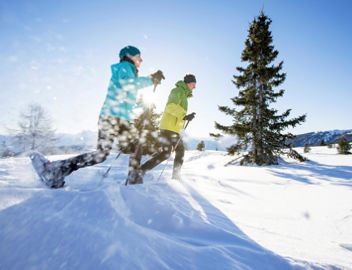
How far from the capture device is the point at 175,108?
4523 millimetres

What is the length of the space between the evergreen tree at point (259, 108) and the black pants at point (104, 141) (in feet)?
33.8

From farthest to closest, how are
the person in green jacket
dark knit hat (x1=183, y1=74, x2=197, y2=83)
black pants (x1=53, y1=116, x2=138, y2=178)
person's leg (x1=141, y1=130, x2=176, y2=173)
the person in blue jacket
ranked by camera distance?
dark knit hat (x1=183, y1=74, x2=197, y2=83)
the person in green jacket
person's leg (x1=141, y1=130, x2=176, y2=173)
the person in blue jacket
black pants (x1=53, y1=116, x2=138, y2=178)

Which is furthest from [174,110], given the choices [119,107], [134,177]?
[134,177]

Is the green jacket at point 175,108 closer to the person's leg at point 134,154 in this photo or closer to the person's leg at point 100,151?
the person's leg at point 134,154

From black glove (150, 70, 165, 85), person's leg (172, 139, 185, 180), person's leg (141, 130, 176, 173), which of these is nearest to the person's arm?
black glove (150, 70, 165, 85)

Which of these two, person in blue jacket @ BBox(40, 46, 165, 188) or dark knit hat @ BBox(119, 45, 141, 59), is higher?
dark knit hat @ BBox(119, 45, 141, 59)

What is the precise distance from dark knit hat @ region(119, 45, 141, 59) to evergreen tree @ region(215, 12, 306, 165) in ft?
34.3

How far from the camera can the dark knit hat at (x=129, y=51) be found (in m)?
3.64

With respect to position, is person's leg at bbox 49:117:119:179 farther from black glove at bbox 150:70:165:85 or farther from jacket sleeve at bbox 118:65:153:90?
black glove at bbox 150:70:165:85

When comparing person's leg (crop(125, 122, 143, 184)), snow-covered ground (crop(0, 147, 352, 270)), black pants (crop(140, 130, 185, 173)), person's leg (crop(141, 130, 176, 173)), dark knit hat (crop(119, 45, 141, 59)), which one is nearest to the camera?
snow-covered ground (crop(0, 147, 352, 270))

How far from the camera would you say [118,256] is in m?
1.25

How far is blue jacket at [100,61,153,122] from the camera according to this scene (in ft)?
11.6

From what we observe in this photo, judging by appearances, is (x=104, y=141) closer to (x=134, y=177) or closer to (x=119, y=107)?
(x=119, y=107)

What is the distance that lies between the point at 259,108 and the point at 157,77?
34.4 feet
